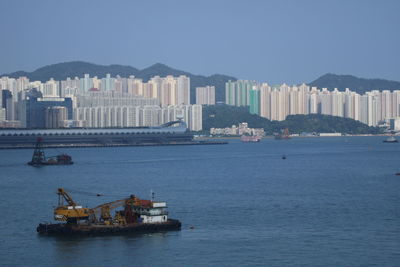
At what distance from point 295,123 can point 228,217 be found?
97533mm

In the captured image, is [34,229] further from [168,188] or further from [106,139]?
[106,139]

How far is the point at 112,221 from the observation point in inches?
A: 722

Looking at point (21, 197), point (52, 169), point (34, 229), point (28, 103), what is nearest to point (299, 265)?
point (34, 229)

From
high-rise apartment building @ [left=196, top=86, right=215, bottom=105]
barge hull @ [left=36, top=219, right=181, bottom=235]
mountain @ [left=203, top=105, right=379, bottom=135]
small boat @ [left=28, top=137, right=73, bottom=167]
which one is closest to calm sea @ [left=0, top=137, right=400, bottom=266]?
barge hull @ [left=36, top=219, right=181, bottom=235]

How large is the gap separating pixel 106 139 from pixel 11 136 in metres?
8.75

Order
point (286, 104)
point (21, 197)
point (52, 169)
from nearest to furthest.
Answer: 1. point (21, 197)
2. point (52, 169)
3. point (286, 104)

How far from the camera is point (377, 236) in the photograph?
57.9ft

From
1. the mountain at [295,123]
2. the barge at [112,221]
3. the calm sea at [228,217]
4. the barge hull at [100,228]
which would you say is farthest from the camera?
the mountain at [295,123]

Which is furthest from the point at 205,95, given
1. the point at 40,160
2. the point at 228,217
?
the point at 228,217

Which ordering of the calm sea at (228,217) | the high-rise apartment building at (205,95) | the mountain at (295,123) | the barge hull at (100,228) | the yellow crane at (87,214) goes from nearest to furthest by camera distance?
1. the calm sea at (228,217)
2. the barge hull at (100,228)
3. the yellow crane at (87,214)
4. the mountain at (295,123)
5. the high-rise apartment building at (205,95)

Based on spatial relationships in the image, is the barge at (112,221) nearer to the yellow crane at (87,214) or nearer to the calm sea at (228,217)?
the yellow crane at (87,214)

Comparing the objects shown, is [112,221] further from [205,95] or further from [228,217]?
[205,95]

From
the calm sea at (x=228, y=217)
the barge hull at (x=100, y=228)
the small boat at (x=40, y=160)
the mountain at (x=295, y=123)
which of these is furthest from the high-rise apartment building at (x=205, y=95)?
the barge hull at (x=100, y=228)

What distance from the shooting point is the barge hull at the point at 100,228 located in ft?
58.3
